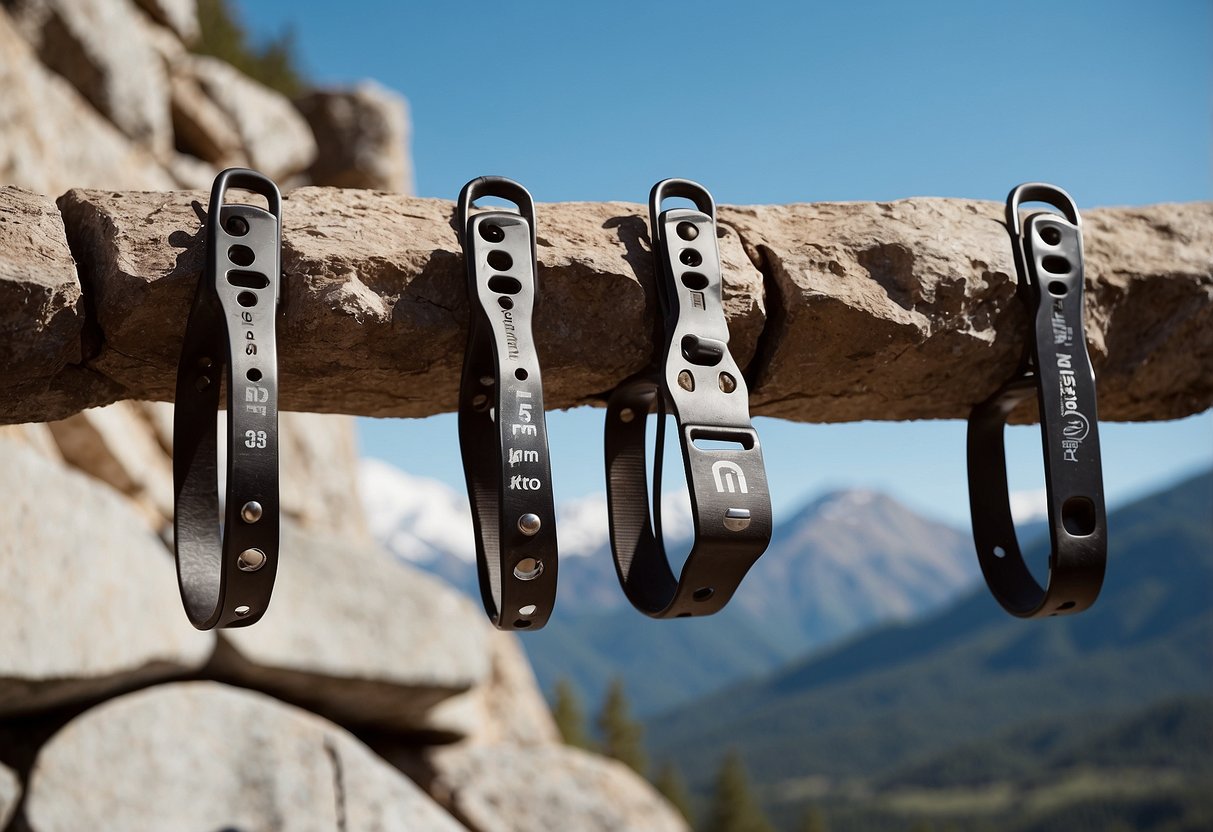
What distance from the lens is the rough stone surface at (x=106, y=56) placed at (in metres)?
10.4

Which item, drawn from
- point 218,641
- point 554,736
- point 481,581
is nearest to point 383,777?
point 218,641

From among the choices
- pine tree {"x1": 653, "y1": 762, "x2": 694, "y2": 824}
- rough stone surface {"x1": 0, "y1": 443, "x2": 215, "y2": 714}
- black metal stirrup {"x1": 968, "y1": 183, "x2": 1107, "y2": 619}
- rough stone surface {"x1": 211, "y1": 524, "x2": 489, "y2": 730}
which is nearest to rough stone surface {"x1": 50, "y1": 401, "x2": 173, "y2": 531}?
rough stone surface {"x1": 211, "y1": 524, "x2": 489, "y2": 730}

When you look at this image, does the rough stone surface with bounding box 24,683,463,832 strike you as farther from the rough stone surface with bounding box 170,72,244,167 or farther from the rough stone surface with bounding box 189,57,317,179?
the rough stone surface with bounding box 189,57,317,179

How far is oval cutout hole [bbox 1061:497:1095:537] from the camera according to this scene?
111 inches

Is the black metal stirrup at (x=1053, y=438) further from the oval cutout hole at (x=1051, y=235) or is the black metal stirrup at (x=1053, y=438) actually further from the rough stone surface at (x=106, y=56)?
the rough stone surface at (x=106, y=56)

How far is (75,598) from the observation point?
4453 millimetres

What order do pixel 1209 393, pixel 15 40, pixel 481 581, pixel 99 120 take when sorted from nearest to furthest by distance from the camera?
1. pixel 481 581
2. pixel 1209 393
3. pixel 15 40
4. pixel 99 120

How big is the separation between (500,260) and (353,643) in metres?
3.57

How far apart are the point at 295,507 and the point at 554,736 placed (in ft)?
13.6

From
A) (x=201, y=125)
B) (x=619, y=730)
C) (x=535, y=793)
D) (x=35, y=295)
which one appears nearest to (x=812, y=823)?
(x=619, y=730)

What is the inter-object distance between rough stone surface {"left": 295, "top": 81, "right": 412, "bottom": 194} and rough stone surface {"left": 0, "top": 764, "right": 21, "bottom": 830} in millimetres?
13668

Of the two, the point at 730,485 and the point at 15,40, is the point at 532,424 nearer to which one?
the point at 730,485

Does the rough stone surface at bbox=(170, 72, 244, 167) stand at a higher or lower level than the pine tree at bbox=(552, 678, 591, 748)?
higher

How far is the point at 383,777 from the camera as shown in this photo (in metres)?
4.51
